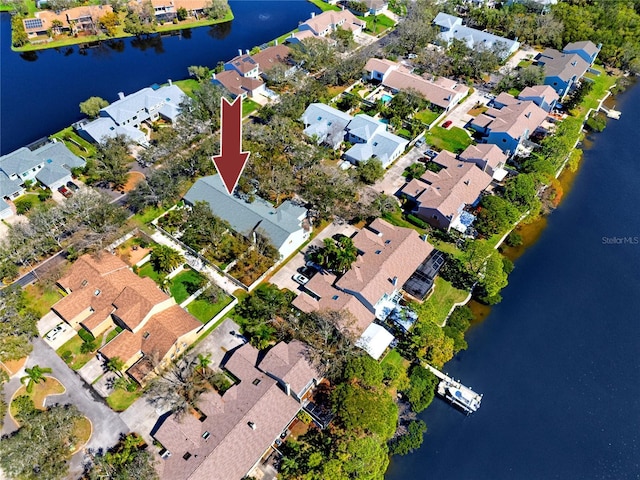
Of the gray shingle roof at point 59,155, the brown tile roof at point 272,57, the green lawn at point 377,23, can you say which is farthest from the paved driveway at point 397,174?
the green lawn at point 377,23

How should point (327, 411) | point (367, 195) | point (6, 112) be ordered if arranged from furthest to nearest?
point (6, 112), point (367, 195), point (327, 411)

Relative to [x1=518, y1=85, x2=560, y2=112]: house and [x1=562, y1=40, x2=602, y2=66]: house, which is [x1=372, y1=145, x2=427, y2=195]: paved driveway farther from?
[x1=562, y1=40, x2=602, y2=66]: house

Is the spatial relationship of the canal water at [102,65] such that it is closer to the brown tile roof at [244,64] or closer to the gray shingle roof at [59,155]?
the gray shingle roof at [59,155]

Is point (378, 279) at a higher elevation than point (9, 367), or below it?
higher

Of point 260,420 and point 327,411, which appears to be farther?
point 327,411

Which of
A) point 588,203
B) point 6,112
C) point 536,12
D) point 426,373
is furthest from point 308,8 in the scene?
point 426,373

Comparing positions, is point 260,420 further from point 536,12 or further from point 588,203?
point 536,12
